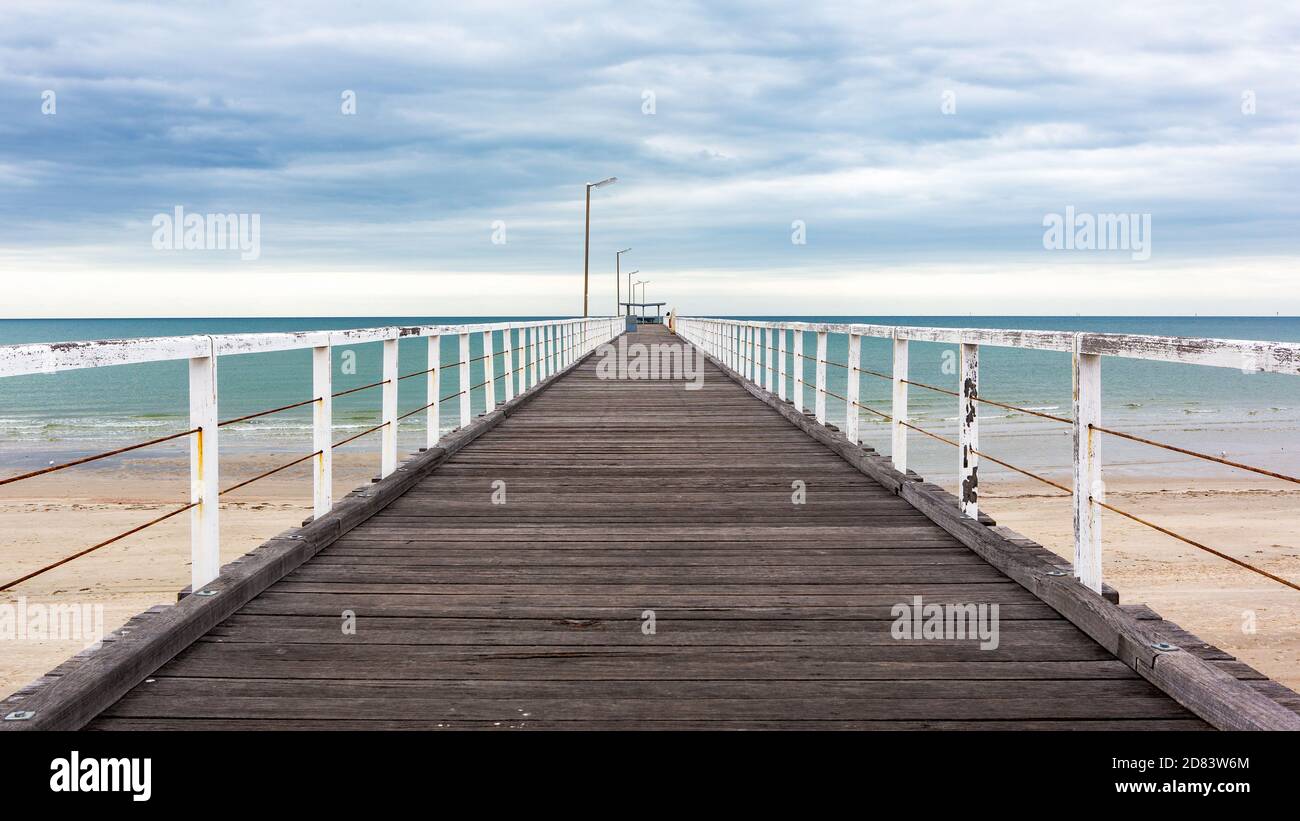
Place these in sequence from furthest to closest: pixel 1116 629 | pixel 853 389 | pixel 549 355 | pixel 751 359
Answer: pixel 549 355 < pixel 751 359 < pixel 853 389 < pixel 1116 629

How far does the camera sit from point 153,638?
3.12 meters

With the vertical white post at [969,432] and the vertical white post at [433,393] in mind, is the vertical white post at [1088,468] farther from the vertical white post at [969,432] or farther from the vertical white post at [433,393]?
the vertical white post at [433,393]

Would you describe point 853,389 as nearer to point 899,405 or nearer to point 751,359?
point 899,405

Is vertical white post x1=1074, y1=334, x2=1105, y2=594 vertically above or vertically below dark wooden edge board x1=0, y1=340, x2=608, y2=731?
above

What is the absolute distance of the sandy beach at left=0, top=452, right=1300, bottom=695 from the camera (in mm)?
10352

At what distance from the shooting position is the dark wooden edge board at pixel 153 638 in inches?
102

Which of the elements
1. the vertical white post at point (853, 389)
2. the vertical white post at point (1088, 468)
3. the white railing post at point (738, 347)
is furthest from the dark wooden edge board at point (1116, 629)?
the white railing post at point (738, 347)

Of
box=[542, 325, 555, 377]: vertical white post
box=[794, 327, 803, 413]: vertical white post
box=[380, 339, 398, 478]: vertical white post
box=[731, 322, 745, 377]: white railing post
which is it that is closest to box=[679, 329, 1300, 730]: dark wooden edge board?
box=[380, 339, 398, 478]: vertical white post

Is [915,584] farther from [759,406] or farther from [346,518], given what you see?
[759,406]

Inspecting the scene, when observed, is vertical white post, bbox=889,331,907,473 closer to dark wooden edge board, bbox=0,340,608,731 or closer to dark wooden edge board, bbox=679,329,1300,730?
dark wooden edge board, bbox=679,329,1300,730

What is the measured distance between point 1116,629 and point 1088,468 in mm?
646

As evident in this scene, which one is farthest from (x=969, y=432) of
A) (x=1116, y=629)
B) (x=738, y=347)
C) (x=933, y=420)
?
(x=933, y=420)

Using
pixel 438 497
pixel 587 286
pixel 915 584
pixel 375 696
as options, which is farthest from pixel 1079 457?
pixel 587 286

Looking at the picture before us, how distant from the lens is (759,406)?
515 inches
